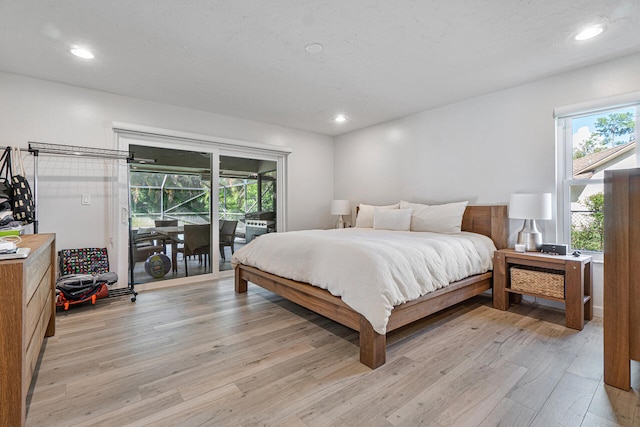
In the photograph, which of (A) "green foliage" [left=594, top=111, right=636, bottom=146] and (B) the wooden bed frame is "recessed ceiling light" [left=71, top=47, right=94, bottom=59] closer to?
(B) the wooden bed frame

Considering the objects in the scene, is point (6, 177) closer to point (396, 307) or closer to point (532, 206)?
point (396, 307)

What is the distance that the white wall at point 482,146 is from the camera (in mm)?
2883

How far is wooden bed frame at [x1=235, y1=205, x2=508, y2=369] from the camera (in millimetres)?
1955

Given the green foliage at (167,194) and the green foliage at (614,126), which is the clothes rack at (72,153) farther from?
the green foliage at (614,126)

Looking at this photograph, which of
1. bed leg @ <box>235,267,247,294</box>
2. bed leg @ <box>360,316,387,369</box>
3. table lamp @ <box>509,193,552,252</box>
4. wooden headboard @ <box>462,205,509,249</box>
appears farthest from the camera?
bed leg @ <box>235,267,247,294</box>

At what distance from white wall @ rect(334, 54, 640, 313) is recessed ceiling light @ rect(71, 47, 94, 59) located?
3.69 metres

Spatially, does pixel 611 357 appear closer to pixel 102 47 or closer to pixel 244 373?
pixel 244 373

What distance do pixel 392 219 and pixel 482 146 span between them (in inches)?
54.3

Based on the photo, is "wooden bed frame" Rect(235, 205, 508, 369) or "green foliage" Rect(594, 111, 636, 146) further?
"green foliage" Rect(594, 111, 636, 146)

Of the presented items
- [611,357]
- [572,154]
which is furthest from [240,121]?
[611,357]

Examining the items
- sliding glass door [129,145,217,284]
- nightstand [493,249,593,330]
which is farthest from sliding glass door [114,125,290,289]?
nightstand [493,249,593,330]

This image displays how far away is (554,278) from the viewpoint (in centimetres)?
267

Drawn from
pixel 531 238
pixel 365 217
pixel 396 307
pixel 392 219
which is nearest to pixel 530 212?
pixel 531 238

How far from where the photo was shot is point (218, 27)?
7.24 ft
